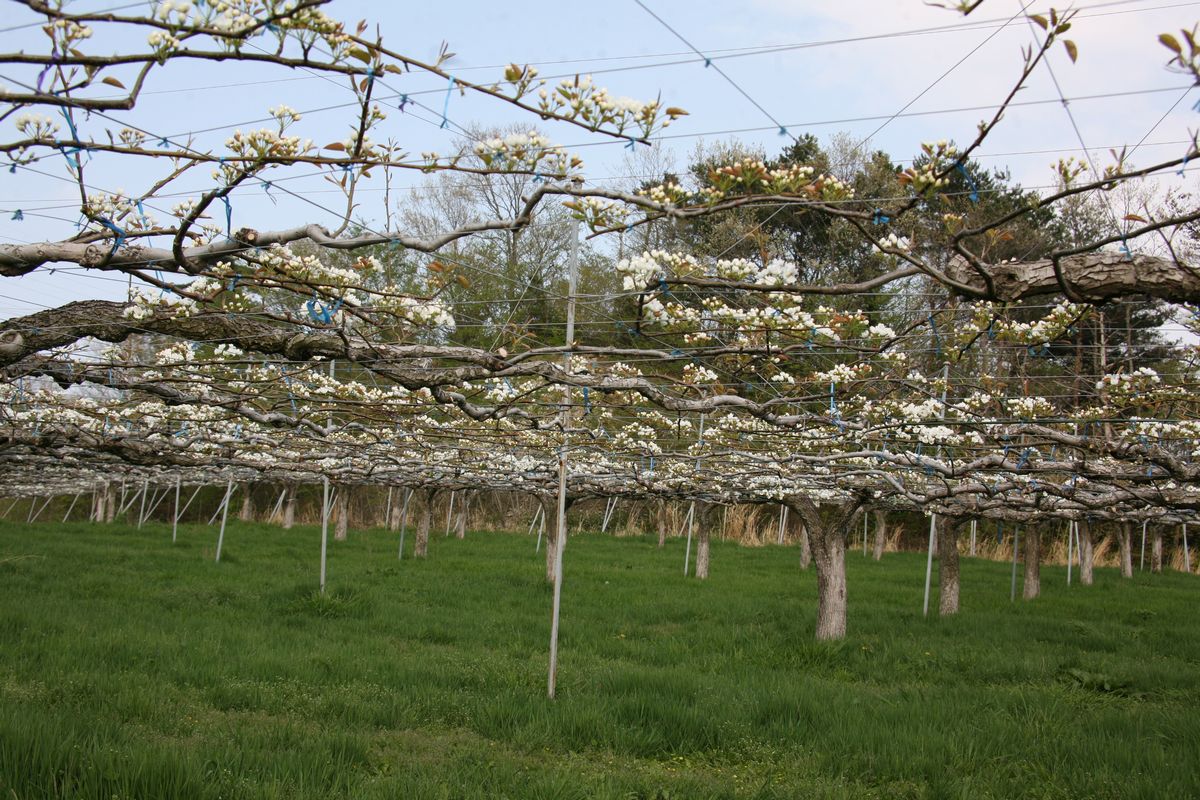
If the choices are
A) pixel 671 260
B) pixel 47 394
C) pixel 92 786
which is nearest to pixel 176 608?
pixel 47 394

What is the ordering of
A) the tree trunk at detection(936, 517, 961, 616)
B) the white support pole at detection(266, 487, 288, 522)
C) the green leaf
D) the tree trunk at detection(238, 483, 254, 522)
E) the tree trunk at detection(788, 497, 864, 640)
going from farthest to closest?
1. the tree trunk at detection(238, 483, 254, 522)
2. the white support pole at detection(266, 487, 288, 522)
3. the tree trunk at detection(936, 517, 961, 616)
4. the tree trunk at detection(788, 497, 864, 640)
5. the green leaf

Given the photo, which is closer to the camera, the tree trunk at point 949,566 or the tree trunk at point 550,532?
the tree trunk at point 949,566

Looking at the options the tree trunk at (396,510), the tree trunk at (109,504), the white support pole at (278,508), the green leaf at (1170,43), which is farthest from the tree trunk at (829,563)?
the tree trunk at (109,504)

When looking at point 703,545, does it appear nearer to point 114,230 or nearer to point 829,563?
point 829,563

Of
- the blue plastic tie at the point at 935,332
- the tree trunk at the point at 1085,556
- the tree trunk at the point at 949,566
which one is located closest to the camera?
the blue plastic tie at the point at 935,332

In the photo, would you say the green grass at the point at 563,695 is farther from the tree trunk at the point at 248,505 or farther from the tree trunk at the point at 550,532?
the tree trunk at the point at 248,505

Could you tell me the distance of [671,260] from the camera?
14.7ft

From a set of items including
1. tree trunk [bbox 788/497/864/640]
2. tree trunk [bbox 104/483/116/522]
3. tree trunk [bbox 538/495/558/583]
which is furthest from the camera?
tree trunk [bbox 104/483/116/522]

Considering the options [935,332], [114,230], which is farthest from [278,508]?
[114,230]

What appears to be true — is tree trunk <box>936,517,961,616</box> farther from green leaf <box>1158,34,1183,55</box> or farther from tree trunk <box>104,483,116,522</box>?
tree trunk <box>104,483,116,522</box>

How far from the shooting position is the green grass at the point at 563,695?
18.8 feet

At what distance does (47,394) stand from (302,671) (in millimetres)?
5582

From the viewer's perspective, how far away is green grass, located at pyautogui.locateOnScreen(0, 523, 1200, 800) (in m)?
5.72

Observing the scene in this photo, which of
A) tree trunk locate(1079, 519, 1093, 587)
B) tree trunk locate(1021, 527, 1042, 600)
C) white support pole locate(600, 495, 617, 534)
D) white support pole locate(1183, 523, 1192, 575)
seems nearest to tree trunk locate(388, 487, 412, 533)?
white support pole locate(600, 495, 617, 534)
